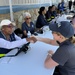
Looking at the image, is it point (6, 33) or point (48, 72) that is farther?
point (6, 33)

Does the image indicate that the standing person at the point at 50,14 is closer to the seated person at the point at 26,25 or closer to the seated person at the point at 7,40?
the seated person at the point at 26,25

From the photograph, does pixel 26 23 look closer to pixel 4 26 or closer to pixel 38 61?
pixel 4 26

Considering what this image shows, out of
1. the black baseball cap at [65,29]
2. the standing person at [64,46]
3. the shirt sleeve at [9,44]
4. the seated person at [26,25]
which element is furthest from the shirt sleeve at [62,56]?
the seated person at [26,25]

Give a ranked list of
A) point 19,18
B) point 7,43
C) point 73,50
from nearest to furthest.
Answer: point 73,50, point 7,43, point 19,18

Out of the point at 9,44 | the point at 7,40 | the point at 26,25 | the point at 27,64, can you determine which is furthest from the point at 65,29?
the point at 26,25

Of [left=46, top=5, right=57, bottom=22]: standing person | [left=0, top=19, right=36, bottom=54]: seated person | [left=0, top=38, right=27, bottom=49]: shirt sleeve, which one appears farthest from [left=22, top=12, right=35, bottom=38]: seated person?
[left=46, top=5, right=57, bottom=22]: standing person

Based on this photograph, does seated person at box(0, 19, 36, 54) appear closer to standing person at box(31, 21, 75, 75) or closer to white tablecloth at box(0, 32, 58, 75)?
white tablecloth at box(0, 32, 58, 75)

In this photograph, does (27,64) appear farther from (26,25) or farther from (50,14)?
(50,14)

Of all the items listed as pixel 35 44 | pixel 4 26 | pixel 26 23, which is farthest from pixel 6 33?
pixel 26 23

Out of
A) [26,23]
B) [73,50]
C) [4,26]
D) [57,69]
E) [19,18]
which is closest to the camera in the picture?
[73,50]

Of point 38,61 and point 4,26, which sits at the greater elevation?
point 4,26

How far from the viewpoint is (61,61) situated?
1499 millimetres

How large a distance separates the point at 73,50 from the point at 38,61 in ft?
1.87

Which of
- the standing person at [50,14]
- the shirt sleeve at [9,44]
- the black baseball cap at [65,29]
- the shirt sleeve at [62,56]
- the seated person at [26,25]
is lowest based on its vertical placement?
the standing person at [50,14]
